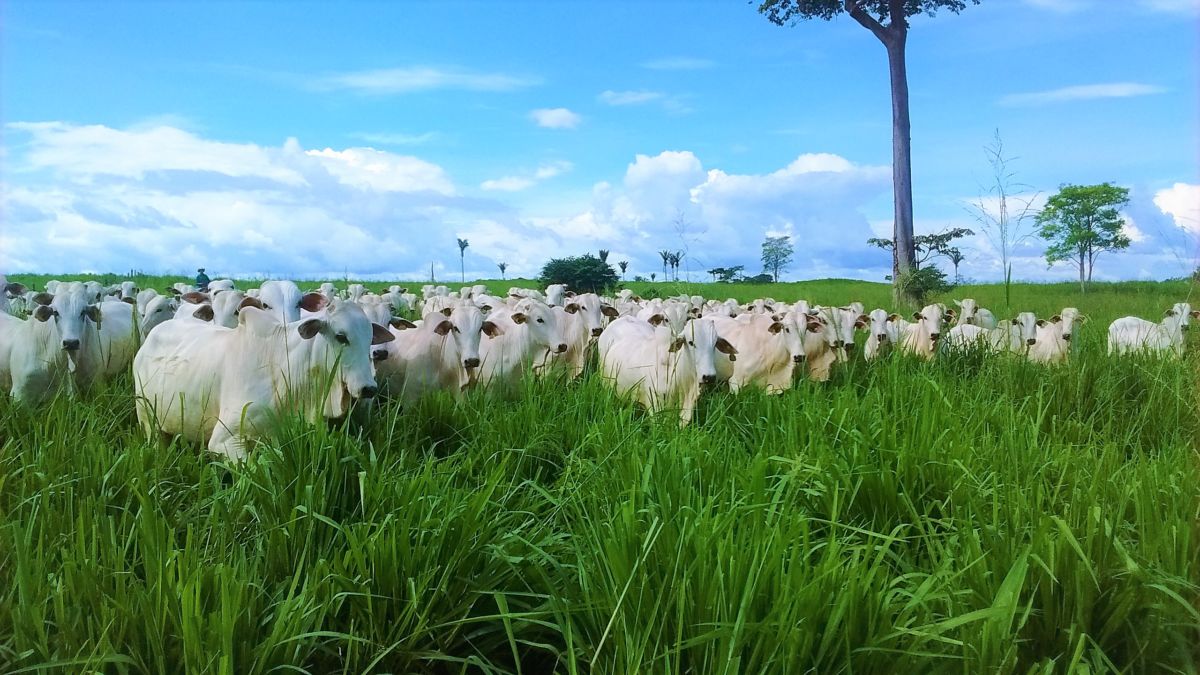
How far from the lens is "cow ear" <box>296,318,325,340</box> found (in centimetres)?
425

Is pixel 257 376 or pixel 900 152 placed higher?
pixel 900 152

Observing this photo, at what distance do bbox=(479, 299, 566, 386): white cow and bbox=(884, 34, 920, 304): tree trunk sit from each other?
11774 mm

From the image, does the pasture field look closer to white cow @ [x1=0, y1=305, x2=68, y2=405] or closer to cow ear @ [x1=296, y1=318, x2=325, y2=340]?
cow ear @ [x1=296, y1=318, x2=325, y2=340]

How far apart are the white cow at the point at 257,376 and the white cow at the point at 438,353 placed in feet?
5.97

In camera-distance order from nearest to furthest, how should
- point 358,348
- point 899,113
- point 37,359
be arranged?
point 358,348, point 37,359, point 899,113

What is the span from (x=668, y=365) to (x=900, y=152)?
44.7 ft

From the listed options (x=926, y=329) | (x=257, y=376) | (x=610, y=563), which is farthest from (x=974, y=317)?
(x=610, y=563)

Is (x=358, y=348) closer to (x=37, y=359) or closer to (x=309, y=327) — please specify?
(x=309, y=327)

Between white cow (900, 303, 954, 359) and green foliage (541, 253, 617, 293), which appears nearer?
white cow (900, 303, 954, 359)

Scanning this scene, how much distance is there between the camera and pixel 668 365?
6.37 m

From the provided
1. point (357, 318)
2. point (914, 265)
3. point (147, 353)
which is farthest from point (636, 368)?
point (914, 265)

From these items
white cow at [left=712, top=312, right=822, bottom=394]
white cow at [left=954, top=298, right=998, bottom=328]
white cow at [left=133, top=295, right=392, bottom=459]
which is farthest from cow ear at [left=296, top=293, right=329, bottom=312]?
white cow at [left=954, top=298, right=998, bottom=328]

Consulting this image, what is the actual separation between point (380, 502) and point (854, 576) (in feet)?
5.60

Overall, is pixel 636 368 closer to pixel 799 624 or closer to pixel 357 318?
pixel 357 318
